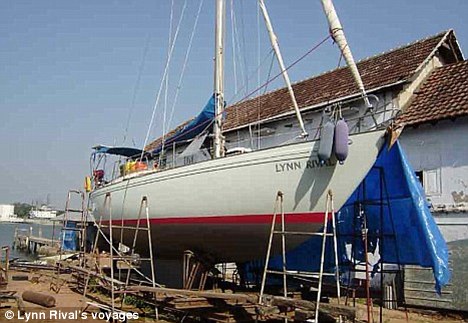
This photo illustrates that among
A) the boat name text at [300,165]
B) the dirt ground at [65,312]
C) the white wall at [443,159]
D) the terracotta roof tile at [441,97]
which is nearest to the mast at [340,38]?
the boat name text at [300,165]

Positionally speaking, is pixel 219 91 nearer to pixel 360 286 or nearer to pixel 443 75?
pixel 360 286

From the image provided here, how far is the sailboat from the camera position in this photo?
26.3 ft

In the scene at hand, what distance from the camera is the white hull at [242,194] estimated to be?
7.98 m

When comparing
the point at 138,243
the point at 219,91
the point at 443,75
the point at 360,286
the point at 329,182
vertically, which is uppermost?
the point at 443,75

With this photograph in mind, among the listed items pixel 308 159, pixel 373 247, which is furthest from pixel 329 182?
pixel 373 247

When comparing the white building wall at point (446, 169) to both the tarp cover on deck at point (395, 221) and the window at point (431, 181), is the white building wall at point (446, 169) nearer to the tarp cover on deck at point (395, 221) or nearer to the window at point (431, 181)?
the window at point (431, 181)

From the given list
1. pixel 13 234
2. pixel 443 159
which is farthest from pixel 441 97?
pixel 13 234

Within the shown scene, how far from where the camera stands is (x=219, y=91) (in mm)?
11367

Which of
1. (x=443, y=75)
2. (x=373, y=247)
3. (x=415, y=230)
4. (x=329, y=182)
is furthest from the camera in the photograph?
(x=443, y=75)

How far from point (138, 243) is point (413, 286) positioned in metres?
7.14

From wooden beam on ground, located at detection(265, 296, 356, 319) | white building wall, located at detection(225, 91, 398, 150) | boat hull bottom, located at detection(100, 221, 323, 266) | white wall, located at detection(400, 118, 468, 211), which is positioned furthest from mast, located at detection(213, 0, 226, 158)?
white wall, located at detection(400, 118, 468, 211)

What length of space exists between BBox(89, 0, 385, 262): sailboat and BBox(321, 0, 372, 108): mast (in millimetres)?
17

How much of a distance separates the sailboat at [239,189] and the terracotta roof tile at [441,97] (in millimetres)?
4474

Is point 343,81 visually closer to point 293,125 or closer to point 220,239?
point 293,125
